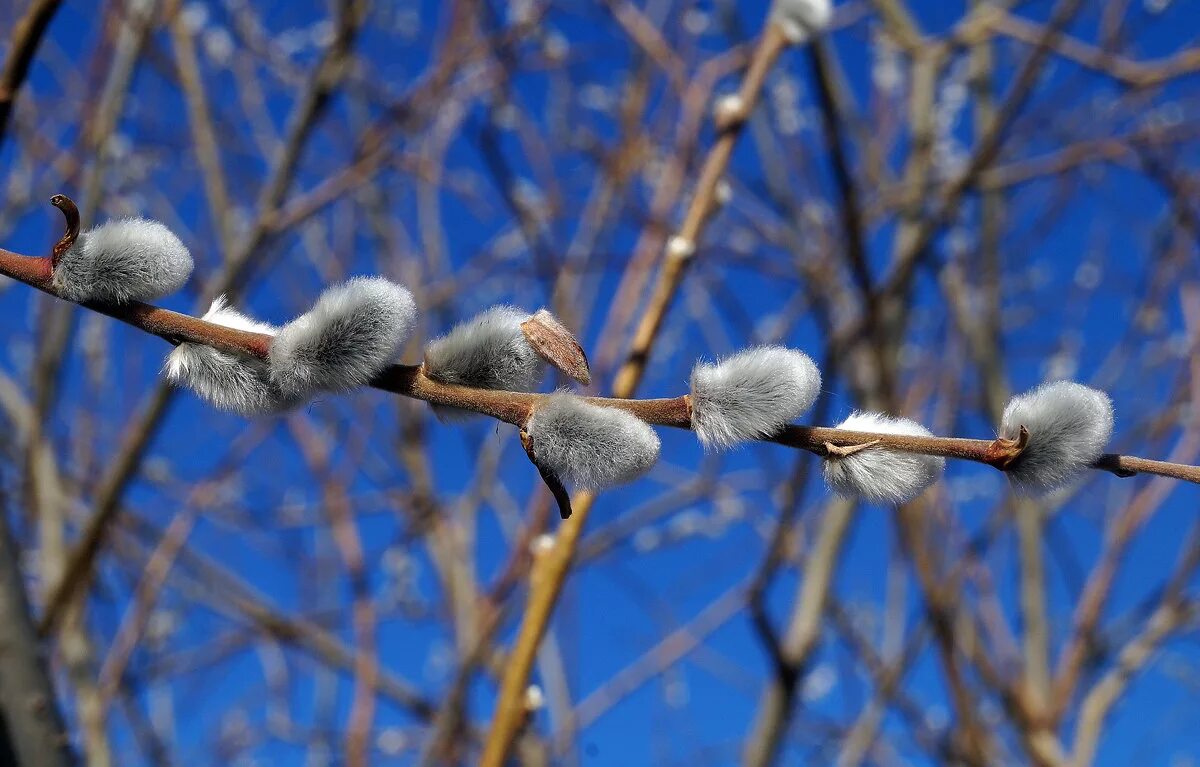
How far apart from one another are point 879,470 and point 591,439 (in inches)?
6.8

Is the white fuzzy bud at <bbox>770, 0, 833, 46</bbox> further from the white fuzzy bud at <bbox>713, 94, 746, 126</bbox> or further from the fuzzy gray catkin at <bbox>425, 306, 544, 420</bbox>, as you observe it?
the fuzzy gray catkin at <bbox>425, 306, 544, 420</bbox>

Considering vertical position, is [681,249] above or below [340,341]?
above

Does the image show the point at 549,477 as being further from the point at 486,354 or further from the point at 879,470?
the point at 879,470

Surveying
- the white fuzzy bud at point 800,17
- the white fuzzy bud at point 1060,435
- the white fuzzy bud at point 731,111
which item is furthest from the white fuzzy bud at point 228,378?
the white fuzzy bud at point 800,17

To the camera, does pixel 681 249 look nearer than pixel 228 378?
No

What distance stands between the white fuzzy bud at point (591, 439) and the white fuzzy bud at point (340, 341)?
0.33ft

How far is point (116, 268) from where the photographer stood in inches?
23.8

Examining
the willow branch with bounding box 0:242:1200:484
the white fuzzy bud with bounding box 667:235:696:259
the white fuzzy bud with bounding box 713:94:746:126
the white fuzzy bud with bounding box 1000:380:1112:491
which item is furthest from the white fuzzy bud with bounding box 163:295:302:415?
the white fuzzy bud with bounding box 713:94:746:126

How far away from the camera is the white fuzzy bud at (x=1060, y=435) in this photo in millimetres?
596

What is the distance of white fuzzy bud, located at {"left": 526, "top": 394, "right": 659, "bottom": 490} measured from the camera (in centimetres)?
56

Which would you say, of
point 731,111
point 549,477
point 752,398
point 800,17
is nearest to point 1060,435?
point 752,398

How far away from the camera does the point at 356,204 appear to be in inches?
121

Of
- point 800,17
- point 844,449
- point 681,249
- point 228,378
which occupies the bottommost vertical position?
point 228,378

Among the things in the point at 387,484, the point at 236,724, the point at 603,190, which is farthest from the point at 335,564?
the point at 603,190
